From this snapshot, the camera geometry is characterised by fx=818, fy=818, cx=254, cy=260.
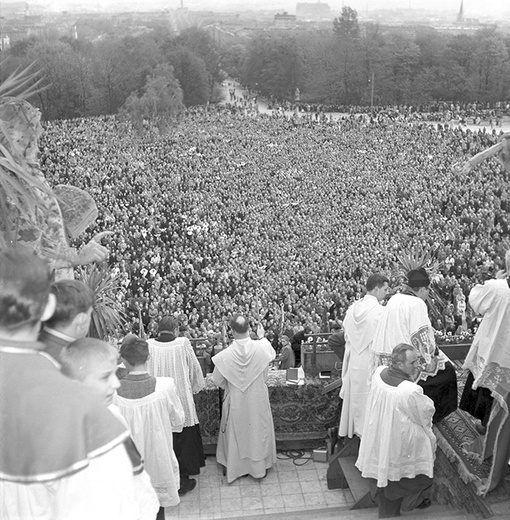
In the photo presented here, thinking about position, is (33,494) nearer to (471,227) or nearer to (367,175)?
(471,227)

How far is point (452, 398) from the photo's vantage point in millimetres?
6547

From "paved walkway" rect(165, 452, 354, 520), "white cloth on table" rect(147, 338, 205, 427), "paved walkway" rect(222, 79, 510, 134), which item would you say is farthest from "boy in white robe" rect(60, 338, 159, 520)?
"paved walkway" rect(222, 79, 510, 134)

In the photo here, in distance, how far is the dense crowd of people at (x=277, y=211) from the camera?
17.4 m

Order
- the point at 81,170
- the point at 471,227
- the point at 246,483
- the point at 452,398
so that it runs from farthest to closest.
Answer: the point at 81,170, the point at 471,227, the point at 246,483, the point at 452,398

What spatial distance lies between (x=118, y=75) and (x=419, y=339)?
189 ft

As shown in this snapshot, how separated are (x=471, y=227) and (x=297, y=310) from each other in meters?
9.35

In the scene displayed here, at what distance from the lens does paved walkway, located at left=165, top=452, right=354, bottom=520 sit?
6535 millimetres

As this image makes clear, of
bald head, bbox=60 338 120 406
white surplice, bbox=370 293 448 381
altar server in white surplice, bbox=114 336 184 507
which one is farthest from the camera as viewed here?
white surplice, bbox=370 293 448 381

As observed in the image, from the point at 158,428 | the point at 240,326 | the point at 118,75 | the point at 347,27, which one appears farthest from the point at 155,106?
the point at 158,428

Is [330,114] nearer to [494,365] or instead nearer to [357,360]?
[357,360]

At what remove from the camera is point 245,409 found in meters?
6.87

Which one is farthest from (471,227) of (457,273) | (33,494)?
(33,494)

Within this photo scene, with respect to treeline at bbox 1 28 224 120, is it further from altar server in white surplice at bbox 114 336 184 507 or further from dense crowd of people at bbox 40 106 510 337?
altar server in white surplice at bbox 114 336 184 507

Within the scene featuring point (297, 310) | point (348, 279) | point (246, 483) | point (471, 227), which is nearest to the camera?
point (246, 483)
